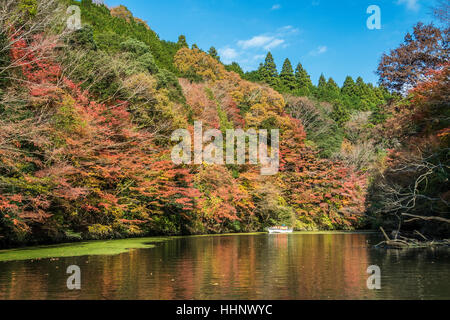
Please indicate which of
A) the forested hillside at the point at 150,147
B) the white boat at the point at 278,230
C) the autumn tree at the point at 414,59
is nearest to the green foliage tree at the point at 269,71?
the forested hillside at the point at 150,147

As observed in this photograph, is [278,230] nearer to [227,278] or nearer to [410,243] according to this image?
[410,243]

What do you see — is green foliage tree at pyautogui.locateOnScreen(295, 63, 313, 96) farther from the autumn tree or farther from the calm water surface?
the calm water surface

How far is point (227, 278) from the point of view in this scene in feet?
34.5


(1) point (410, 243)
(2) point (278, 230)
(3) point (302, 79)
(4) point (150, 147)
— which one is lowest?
(2) point (278, 230)

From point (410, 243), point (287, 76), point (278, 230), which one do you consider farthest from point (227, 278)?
point (287, 76)

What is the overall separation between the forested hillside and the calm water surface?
4682 millimetres

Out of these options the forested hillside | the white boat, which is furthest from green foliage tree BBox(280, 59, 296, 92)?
the white boat

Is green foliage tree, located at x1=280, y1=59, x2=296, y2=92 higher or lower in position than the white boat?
higher

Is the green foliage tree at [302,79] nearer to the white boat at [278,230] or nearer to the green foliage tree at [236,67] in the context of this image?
the green foliage tree at [236,67]

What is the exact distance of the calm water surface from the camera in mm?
8453

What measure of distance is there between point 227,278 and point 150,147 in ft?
59.9
